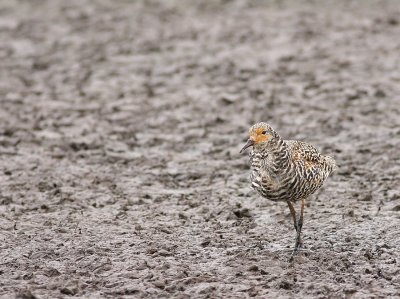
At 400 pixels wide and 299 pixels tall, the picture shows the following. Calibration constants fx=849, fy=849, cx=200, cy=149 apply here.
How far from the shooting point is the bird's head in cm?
779

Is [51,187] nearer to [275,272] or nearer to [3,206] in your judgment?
[3,206]

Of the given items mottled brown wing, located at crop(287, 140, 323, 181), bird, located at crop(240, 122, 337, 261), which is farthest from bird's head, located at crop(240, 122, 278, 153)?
mottled brown wing, located at crop(287, 140, 323, 181)

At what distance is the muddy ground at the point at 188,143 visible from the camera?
7.79 metres

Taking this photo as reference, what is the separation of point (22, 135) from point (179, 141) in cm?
224

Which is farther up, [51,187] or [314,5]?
[314,5]

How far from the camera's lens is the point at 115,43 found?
55.3 feet

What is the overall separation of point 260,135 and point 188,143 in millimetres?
4010

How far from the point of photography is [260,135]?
Answer: 7812 mm

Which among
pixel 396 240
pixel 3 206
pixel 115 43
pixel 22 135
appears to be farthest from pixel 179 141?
pixel 115 43

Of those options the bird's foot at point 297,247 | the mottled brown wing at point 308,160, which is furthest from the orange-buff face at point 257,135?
the bird's foot at point 297,247

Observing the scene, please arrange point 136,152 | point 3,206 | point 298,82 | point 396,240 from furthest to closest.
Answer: point 298,82, point 136,152, point 3,206, point 396,240

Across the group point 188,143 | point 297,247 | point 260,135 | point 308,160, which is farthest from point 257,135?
point 188,143

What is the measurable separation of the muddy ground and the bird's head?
1093 mm

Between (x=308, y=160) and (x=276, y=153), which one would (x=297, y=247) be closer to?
(x=308, y=160)
